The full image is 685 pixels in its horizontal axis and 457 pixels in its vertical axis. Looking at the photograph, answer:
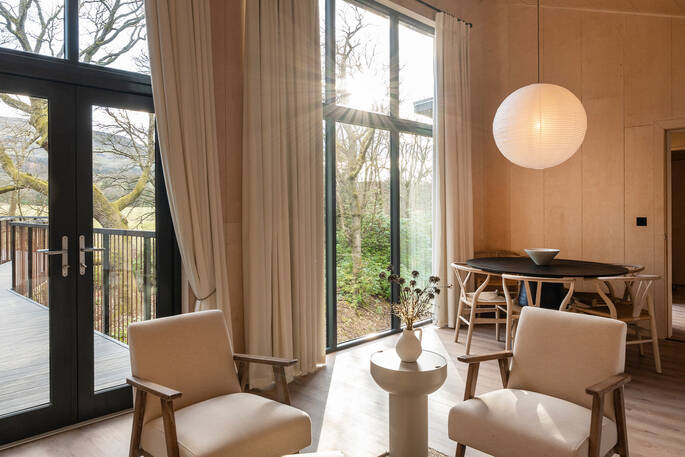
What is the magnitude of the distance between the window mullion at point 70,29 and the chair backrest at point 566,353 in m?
3.07

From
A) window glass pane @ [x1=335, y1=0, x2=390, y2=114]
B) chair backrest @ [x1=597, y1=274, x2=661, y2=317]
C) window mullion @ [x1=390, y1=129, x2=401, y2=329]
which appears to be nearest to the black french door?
window glass pane @ [x1=335, y1=0, x2=390, y2=114]

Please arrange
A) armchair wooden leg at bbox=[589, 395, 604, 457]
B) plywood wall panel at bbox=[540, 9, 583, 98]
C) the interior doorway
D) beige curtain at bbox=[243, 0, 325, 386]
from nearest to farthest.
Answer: armchair wooden leg at bbox=[589, 395, 604, 457], beige curtain at bbox=[243, 0, 325, 386], plywood wall panel at bbox=[540, 9, 583, 98], the interior doorway

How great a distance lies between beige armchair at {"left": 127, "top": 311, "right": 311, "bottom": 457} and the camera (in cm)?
185

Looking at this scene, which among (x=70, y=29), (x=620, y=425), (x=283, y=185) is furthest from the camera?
(x=283, y=185)

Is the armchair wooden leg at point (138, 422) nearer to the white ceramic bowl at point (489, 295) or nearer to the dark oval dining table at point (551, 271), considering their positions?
the dark oval dining table at point (551, 271)

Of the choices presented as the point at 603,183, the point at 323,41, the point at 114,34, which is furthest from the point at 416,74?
the point at 114,34

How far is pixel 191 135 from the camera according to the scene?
3.08 m

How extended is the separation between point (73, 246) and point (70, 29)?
4.38 feet

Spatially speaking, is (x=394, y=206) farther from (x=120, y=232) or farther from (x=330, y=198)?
(x=120, y=232)

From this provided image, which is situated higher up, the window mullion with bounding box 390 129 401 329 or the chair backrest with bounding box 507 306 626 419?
the window mullion with bounding box 390 129 401 329

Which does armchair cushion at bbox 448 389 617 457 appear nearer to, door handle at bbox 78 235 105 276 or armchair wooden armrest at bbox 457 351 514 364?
armchair wooden armrest at bbox 457 351 514 364

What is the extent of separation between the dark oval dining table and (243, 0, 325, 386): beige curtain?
1.59 meters

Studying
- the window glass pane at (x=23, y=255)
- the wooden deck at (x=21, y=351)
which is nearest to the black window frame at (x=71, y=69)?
the window glass pane at (x=23, y=255)

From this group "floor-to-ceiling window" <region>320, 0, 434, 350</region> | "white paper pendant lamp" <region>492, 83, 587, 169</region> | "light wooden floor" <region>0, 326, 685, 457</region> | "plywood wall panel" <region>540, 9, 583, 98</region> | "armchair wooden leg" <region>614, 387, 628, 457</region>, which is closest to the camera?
"armchair wooden leg" <region>614, 387, 628, 457</region>
